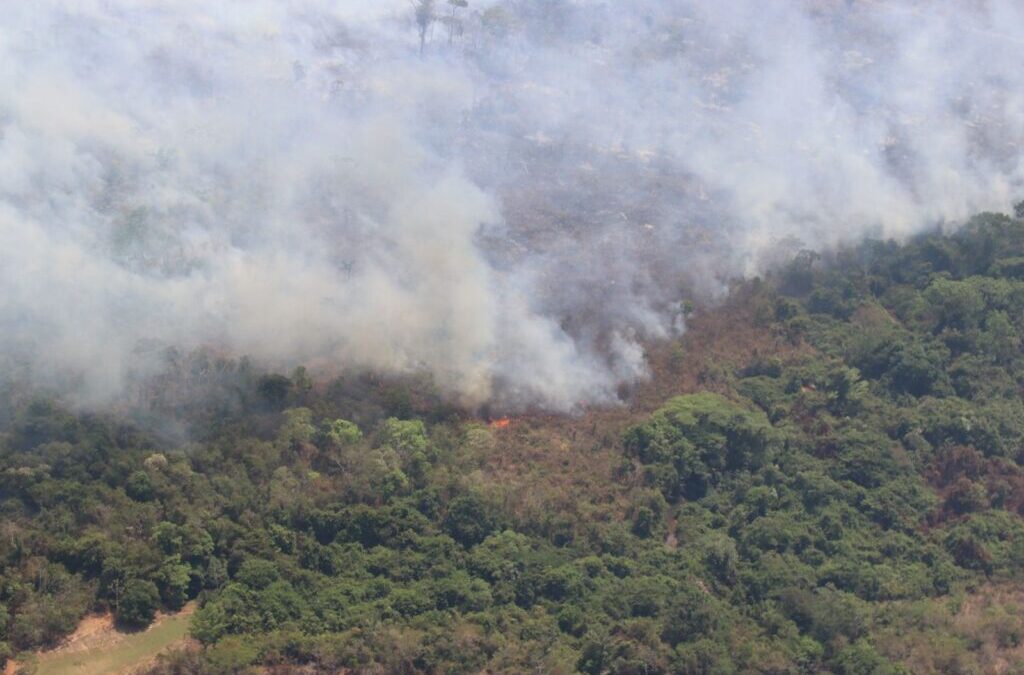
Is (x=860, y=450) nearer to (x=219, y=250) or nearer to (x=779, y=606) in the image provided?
(x=779, y=606)

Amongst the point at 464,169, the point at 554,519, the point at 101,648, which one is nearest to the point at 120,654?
the point at 101,648

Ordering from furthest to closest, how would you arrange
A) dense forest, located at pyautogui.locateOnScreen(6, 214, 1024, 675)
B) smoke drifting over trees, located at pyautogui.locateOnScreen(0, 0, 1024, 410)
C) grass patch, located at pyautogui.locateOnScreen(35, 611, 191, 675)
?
smoke drifting over trees, located at pyautogui.locateOnScreen(0, 0, 1024, 410) < dense forest, located at pyautogui.locateOnScreen(6, 214, 1024, 675) < grass patch, located at pyautogui.locateOnScreen(35, 611, 191, 675)

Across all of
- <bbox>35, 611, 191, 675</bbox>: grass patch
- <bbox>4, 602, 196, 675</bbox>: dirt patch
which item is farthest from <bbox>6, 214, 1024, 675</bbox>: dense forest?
<bbox>35, 611, 191, 675</bbox>: grass patch

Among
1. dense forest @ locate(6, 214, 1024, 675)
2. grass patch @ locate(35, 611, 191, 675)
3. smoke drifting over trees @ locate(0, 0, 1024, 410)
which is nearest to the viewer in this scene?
grass patch @ locate(35, 611, 191, 675)

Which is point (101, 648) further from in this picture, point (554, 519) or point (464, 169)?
point (464, 169)

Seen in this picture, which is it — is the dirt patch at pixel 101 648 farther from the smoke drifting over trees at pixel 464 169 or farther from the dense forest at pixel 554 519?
the smoke drifting over trees at pixel 464 169

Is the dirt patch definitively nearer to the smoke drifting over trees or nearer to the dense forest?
the dense forest
